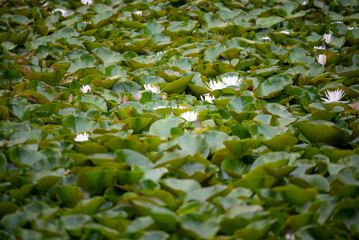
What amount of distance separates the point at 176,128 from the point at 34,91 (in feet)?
2.87

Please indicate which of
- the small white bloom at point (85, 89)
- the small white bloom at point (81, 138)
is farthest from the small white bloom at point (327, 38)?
the small white bloom at point (81, 138)

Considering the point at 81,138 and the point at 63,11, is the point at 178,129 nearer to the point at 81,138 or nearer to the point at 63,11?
the point at 81,138

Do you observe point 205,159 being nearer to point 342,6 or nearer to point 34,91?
point 34,91

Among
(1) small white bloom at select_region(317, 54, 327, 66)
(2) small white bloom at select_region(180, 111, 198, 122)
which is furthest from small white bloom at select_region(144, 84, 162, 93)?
(1) small white bloom at select_region(317, 54, 327, 66)

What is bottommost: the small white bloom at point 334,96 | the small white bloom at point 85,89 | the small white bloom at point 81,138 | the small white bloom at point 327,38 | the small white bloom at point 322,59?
the small white bloom at point 327,38

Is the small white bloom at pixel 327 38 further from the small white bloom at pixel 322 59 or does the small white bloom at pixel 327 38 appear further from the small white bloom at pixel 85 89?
the small white bloom at pixel 85 89

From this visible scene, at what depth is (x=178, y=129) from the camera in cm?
157

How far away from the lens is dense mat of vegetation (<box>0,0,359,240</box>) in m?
1.13

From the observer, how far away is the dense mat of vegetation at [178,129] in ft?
3.71

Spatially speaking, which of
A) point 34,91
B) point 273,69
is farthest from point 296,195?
point 34,91

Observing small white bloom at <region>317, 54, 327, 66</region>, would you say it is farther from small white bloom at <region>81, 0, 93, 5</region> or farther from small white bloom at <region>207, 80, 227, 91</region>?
Answer: small white bloom at <region>81, 0, 93, 5</region>

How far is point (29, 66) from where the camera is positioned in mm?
2309

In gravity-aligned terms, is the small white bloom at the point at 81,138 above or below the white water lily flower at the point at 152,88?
above

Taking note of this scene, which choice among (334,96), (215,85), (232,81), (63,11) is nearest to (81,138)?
(215,85)
